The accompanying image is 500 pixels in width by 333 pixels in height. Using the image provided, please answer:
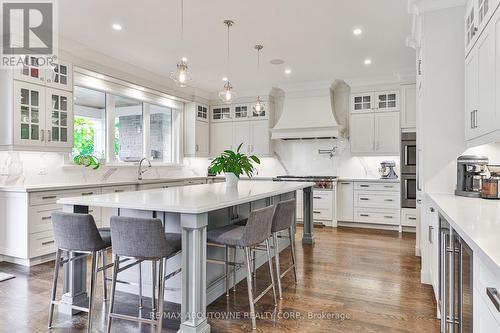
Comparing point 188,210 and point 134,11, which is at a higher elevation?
point 134,11

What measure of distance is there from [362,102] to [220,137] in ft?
10.3

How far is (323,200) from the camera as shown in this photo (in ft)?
21.2

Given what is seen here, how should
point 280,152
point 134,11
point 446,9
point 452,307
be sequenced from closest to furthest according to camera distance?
1. point 452,307
2. point 446,9
3. point 134,11
4. point 280,152

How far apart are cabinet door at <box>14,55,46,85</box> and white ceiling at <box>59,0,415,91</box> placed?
53cm

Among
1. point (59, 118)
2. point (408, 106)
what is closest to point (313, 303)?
point (59, 118)

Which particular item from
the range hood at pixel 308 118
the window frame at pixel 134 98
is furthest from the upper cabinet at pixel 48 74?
the range hood at pixel 308 118

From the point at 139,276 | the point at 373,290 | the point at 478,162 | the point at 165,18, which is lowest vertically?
the point at 373,290

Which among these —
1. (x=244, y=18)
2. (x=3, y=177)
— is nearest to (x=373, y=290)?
(x=244, y=18)

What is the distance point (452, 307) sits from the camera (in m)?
1.95

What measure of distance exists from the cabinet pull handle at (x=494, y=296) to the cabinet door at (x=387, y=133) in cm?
541

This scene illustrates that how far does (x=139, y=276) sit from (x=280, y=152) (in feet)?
16.9

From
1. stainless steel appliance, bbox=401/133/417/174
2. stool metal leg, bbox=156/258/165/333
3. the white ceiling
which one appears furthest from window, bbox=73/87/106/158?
stainless steel appliance, bbox=401/133/417/174

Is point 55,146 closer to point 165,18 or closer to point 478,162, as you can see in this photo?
point 165,18

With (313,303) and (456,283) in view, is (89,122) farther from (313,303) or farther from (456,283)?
(456,283)
